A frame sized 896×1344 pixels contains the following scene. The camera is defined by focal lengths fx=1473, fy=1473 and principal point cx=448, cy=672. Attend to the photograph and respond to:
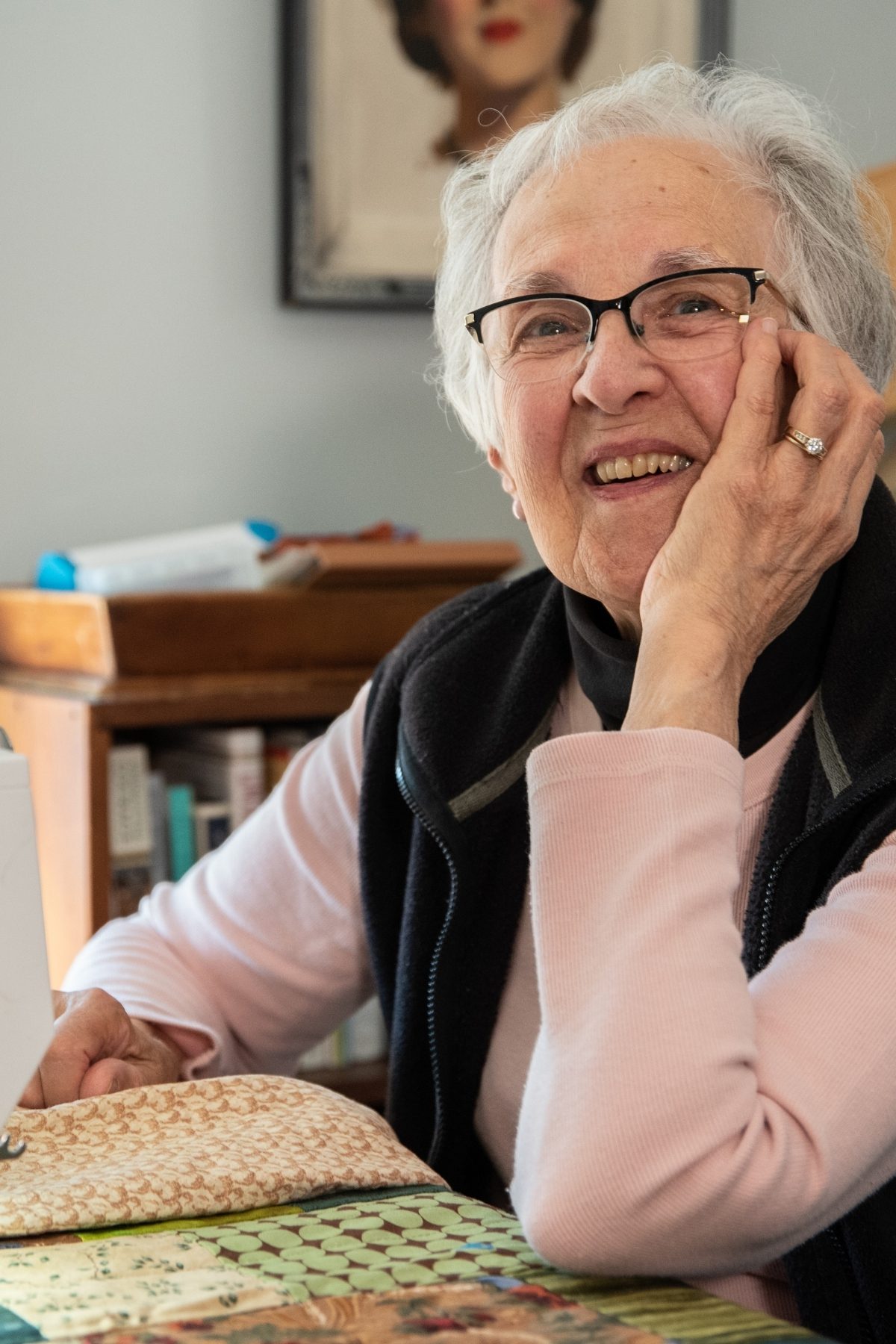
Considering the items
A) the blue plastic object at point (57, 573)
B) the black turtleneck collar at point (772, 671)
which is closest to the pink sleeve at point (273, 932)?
the black turtleneck collar at point (772, 671)

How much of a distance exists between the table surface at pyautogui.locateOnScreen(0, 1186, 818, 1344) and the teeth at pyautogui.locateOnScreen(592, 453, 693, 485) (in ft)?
1.80

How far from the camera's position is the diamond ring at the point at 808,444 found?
1003mm

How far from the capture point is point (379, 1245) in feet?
2.42

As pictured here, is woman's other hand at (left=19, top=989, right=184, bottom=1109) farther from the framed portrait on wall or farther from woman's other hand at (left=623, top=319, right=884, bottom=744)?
the framed portrait on wall

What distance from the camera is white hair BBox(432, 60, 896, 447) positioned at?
1.13 m

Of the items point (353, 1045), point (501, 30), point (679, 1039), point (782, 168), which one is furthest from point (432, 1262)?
point (501, 30)

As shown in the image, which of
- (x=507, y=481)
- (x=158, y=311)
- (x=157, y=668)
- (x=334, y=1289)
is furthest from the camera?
(x=158, y=311)

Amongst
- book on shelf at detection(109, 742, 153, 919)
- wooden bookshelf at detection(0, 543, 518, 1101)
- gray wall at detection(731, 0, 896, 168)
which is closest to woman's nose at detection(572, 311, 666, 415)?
wooden bookshelf at detection(0, 543, 518, 1101)

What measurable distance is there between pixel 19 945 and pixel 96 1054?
344mm

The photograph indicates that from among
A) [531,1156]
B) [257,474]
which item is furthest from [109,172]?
[531,1156]

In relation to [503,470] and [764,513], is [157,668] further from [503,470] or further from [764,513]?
[764,513]

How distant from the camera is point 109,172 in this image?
219 centimetres

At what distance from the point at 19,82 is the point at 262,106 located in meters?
0.36

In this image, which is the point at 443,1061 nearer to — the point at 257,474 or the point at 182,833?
the point at 182,833
